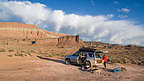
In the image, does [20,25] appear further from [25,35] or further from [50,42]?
[50,42]

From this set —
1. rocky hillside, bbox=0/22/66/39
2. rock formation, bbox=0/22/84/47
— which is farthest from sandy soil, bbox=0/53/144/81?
rocky hillside, bbox=0/22/66/39

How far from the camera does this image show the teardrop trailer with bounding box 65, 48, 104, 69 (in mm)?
11193

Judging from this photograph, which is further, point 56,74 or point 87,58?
point 87,58

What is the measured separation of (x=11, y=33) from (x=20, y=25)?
64.8 feet

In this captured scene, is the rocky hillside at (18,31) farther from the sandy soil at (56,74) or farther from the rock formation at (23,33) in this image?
the sandy soil at (56,74)

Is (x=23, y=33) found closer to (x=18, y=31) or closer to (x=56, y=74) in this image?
(x=18, y=31)

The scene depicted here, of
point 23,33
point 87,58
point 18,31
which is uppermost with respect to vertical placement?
point 18,31

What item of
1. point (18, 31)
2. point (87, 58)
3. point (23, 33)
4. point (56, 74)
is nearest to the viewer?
point (56, 74)

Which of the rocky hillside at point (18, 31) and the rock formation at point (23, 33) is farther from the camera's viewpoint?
the rocky hillside at point (18, 31)

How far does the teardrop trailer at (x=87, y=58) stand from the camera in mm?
11193

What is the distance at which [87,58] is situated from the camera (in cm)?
1147

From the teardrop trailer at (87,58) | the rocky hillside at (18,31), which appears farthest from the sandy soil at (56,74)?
the rocky hillside at (18,31)

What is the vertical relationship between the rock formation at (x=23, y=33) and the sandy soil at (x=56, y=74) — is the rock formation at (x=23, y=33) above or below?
above

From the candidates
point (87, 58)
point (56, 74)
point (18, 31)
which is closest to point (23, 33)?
point (18, 31)
